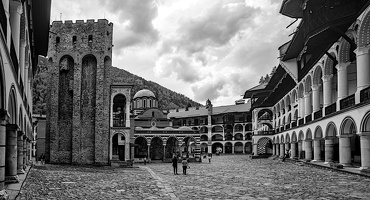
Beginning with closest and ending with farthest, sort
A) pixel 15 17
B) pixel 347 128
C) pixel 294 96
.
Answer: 1. pixel 15 17
2. pixel 347 128
3. pixel 294 96

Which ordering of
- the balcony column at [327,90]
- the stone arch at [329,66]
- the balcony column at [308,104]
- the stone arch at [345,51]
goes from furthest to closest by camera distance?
1. the balcony column at [308,104]
2. the balcony column at [327,90]
3. the stone arch at [329,66]
4. the stone arch at [345,51]

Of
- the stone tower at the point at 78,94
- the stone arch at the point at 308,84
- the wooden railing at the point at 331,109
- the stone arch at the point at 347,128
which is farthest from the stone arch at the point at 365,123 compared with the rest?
the stone tower at the point at 78,94

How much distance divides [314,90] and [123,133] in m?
19.5

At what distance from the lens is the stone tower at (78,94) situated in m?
28.3

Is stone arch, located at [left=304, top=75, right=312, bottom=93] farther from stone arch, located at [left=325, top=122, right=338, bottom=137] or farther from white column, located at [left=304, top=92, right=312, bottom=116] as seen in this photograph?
stone arch, located at [left=325, top=122, right=338, bottom=137]

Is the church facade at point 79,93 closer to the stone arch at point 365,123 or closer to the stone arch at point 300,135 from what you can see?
the stone arch at point 300,135

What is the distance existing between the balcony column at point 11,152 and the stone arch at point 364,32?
14935 millimetres

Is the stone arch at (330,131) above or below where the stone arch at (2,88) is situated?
below

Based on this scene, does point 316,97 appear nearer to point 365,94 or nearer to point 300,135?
point 300,135

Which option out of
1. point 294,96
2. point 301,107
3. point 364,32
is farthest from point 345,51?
point 294,96

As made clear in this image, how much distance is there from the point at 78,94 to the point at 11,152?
16735 millimetres

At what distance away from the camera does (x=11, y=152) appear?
12188 mm

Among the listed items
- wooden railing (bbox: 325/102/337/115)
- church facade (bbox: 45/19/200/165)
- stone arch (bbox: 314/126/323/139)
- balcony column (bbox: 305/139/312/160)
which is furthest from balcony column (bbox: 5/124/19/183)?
balcony column (bbox: 305/139/312/160)

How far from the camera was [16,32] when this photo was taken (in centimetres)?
1214
